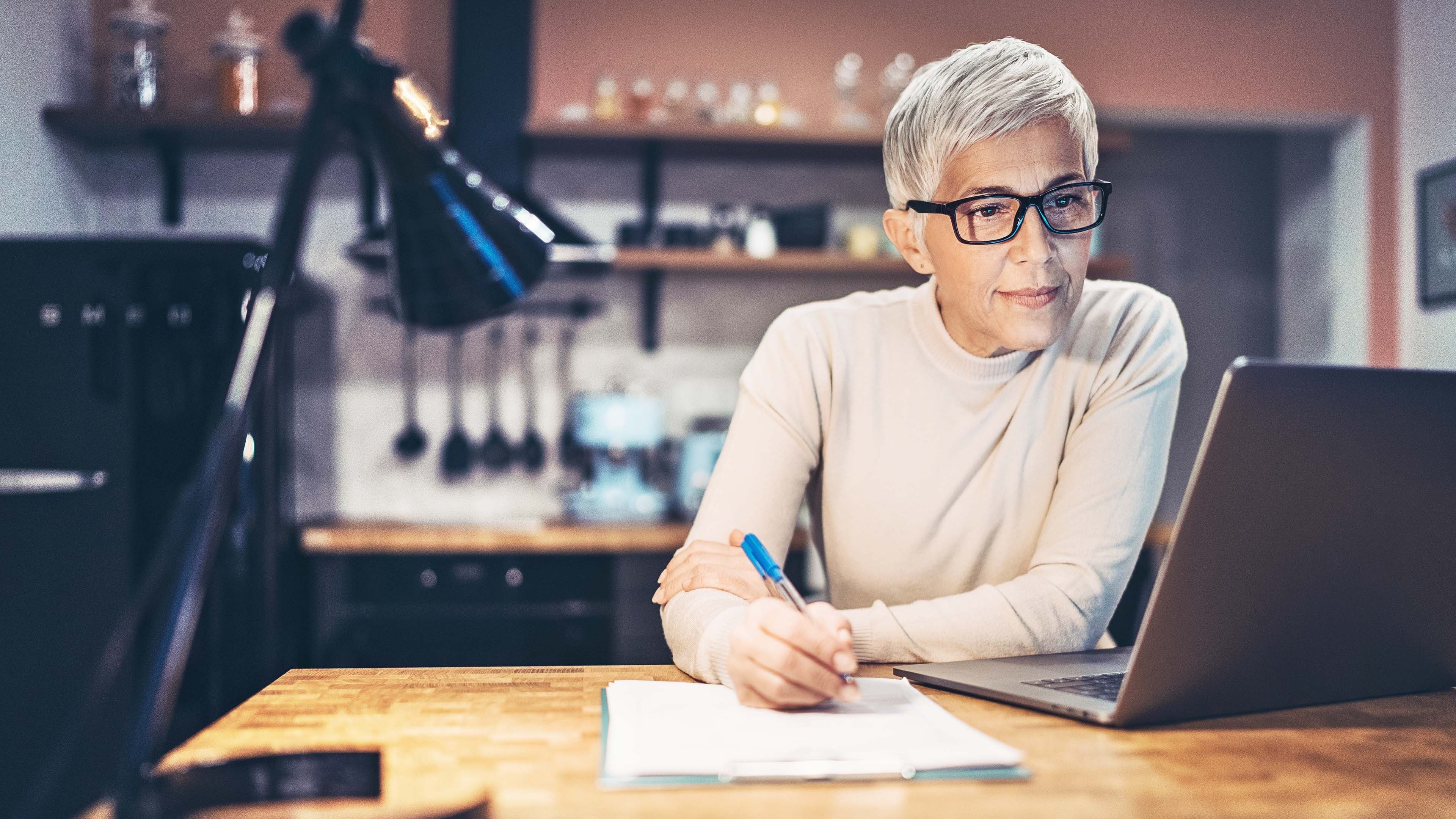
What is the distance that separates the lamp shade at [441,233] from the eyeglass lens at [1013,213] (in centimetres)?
54

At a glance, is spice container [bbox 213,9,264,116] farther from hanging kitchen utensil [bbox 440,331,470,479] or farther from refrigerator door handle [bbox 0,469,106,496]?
refrigerator door handle [bbox 0,469,106,496]

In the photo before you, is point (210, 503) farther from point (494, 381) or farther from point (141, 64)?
point (141, 64)

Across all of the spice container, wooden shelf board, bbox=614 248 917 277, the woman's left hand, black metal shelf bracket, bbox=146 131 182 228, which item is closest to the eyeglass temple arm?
the woman's left hand

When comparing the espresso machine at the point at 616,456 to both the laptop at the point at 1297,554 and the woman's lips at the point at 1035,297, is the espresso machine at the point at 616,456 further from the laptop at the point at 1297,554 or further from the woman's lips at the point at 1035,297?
the laptop at the point at 1297,554

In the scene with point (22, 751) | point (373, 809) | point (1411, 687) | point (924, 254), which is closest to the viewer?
point (373, 809)

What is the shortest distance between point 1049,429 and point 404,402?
2.53 meters

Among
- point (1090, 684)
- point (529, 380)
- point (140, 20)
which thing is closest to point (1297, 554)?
point (1090, 684)

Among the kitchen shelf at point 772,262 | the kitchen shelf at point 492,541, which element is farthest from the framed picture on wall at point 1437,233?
the kitchen shelf at point 492,541

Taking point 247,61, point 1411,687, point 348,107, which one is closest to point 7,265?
point 247,61

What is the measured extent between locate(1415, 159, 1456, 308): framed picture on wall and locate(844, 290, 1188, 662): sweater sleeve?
2.30 meters

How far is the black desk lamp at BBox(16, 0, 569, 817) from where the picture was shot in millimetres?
518

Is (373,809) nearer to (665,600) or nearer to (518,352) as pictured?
(665,600)

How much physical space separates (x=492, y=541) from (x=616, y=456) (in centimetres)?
61

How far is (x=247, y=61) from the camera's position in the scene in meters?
2.99
